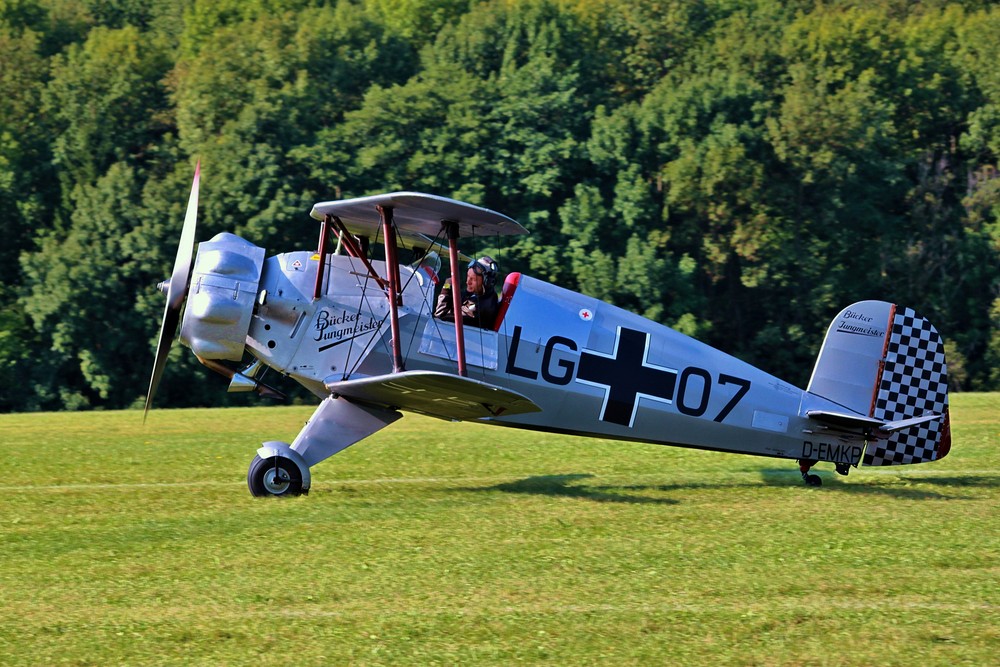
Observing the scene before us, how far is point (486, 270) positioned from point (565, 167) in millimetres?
30928

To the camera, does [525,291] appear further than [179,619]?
Yes

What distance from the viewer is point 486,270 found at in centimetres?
1133

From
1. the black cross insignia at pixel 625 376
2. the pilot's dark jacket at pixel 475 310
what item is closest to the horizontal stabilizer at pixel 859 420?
the black cross insignia at pixel 625 376

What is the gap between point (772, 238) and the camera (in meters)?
40.0

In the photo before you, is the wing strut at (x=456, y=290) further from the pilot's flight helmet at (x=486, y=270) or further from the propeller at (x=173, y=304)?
the propeller at (x=173, y=304)

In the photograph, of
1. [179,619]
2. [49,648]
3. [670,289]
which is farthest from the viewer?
[670,289]

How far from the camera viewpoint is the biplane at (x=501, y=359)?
10945 mm

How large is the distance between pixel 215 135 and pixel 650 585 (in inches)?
1572

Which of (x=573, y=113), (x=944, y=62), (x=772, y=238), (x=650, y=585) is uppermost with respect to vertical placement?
(x=944, y=62)

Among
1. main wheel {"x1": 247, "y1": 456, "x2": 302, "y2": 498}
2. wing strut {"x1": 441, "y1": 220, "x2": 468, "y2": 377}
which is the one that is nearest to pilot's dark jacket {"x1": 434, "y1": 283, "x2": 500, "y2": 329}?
wing strut {"x1": 441, "y1": 220, "x2": 468, "y2": 377}

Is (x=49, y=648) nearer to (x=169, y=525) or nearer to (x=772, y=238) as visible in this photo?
(x=169, y=525)

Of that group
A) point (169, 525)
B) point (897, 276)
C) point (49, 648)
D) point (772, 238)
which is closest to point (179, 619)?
point (49, 648)

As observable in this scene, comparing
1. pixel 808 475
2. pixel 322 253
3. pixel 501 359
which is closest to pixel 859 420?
pixel 808 475

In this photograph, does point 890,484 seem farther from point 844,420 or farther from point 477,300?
point 477,300
